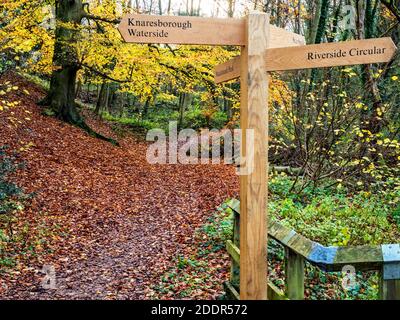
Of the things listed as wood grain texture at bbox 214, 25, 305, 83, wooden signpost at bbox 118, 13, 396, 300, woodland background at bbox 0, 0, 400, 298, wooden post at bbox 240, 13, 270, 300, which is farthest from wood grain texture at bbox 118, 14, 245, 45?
woodland background at bbox 0, 0, 400, 298

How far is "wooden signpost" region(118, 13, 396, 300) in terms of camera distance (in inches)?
145

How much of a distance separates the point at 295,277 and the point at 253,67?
1.99 m

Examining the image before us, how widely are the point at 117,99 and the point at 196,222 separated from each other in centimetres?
2798

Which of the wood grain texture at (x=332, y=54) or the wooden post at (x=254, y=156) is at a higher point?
the wood grain texture at (x=332, y=54)

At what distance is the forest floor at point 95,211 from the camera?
6.11 metres

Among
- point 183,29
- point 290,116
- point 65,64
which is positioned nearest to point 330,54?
point 183,29

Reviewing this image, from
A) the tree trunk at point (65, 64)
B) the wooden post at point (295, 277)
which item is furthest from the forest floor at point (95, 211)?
the wooden post at point (295, 277)

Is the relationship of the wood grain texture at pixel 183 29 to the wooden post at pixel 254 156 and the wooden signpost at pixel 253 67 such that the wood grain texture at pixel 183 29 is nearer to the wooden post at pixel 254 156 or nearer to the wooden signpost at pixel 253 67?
the wooden signpost at pixel 253 67

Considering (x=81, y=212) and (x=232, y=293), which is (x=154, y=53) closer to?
(x=81, y=212)

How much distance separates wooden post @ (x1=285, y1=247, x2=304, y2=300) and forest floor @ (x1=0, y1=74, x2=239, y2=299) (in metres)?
2.05

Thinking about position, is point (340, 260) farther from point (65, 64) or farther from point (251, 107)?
point (65, 64)

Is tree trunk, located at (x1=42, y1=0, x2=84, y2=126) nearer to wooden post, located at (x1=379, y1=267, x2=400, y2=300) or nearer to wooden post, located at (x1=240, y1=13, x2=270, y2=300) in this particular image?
wooden post, located at (x1=240, y1=13, x2=270, y2=300)

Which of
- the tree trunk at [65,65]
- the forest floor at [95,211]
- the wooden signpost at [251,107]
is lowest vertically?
the forest floor at [95,211]
